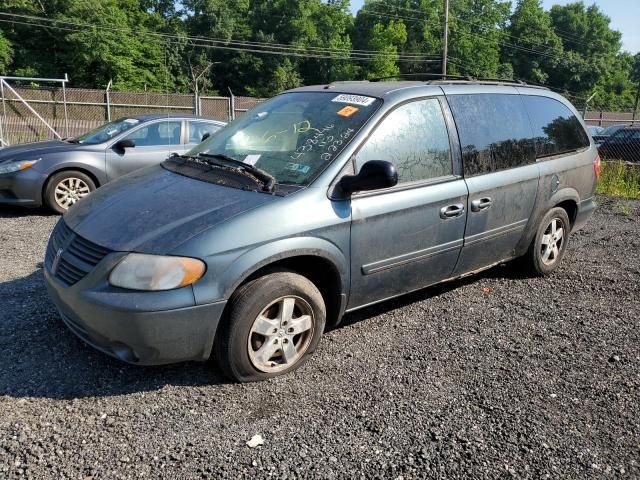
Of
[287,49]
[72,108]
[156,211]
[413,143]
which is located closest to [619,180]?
[413,143]

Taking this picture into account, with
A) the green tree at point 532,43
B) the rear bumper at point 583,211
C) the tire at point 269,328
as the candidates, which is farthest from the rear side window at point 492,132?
the green tree at point 532,43

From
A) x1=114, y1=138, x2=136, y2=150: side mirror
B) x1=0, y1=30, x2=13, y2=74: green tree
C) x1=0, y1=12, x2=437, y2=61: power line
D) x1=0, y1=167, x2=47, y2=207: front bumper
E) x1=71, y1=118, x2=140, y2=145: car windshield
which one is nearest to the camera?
x1=0, y1=167, x2=47, y2=207: front bumper

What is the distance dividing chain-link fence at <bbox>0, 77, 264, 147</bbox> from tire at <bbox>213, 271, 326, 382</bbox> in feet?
44.5

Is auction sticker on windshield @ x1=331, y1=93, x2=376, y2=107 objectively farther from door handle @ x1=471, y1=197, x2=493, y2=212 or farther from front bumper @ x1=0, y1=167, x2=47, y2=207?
front bumper @ x1=0, y1=167, x2=47, y2=207

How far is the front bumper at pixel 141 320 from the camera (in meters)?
2.83

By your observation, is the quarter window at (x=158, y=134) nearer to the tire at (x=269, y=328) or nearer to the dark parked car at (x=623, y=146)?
the tire at (x=269, y=328)

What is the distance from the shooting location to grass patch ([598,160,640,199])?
34.6 ft

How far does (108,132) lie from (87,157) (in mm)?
743

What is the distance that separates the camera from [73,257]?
3.16m

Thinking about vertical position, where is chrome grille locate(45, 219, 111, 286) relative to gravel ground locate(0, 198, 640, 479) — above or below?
above

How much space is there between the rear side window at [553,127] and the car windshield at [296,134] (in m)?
1.91

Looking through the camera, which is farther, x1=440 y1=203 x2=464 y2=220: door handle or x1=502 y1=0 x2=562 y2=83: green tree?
x1=502 y1=0 x2=562 y2=83: green tree

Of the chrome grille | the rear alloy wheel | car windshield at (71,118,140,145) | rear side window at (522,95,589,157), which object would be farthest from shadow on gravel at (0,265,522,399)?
car windshield at (71,118,140,145)

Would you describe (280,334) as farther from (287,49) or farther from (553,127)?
(287,49)
